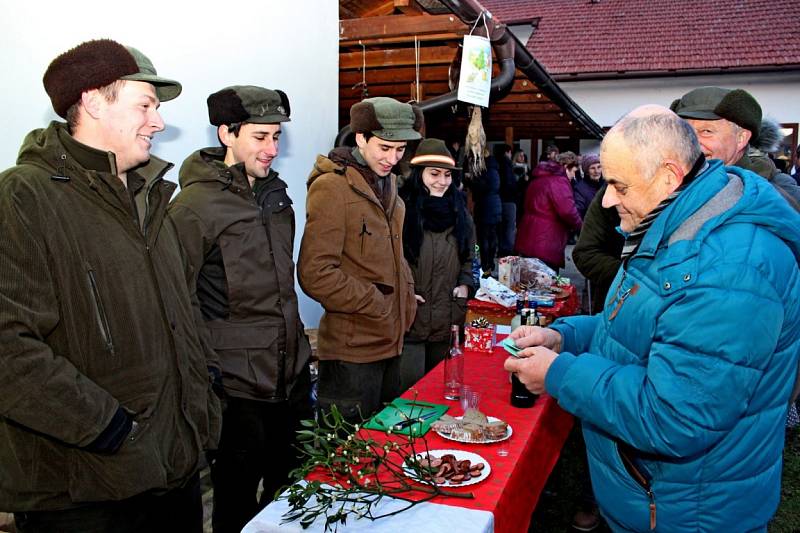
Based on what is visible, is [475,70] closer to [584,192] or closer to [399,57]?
[399,57]

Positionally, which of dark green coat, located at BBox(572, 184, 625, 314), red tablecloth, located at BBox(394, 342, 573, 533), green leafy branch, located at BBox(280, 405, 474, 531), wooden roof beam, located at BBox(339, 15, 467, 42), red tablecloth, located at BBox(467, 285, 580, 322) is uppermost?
wooden roof beam, located at BBox(339, 15, 467, 42)

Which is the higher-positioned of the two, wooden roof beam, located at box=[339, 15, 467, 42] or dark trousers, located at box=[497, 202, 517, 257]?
wooden roof beam, located at box=[339, 15, 467, 42]

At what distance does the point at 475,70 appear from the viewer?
5121 mm

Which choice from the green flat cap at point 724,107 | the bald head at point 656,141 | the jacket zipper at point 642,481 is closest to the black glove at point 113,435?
the jacket zipper at point 642,481

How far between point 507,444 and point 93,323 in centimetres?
132

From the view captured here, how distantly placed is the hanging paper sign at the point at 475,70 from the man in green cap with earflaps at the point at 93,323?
3.32m

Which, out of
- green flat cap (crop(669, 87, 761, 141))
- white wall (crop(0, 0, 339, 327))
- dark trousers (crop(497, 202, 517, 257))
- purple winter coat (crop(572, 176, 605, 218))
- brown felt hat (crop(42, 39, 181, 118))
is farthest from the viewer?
dark trousers (crop(497, 202, 517, 257))

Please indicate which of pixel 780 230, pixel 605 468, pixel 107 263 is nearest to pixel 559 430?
pixel 605 468

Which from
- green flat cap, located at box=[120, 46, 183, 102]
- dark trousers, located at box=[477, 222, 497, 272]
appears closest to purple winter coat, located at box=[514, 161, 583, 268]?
dark trousers, located at box=[477, 222, 497, 272]

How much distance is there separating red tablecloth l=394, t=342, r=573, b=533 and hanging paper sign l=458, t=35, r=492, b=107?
254 centimetres

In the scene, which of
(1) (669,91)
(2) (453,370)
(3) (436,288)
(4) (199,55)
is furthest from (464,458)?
(1) (669,91)

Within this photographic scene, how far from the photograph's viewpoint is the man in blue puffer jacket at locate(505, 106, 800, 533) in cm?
152

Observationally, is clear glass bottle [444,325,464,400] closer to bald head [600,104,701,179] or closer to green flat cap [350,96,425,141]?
green flat cap [350,96,425,141]

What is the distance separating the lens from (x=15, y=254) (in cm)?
162
